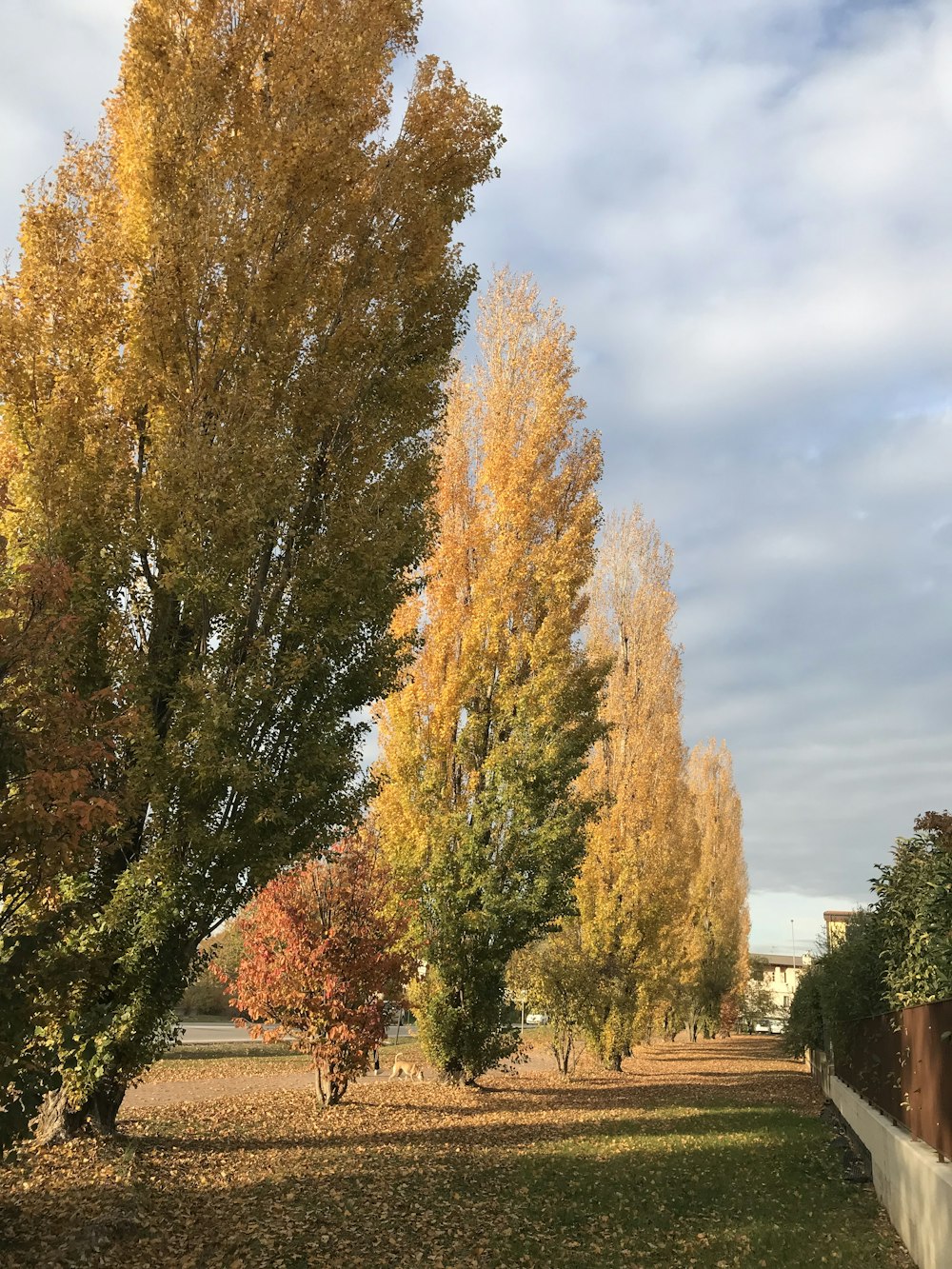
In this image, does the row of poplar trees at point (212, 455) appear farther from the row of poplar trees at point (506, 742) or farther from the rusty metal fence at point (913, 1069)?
the rusty metal fence at point (913, 1069)

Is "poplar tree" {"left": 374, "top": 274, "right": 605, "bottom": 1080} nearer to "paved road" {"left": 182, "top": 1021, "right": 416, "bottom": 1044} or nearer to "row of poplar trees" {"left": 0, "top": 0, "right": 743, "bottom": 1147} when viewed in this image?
"row of poplar trees" {"left": 0, "top": 0, "right": 743, "bottom": 1147}

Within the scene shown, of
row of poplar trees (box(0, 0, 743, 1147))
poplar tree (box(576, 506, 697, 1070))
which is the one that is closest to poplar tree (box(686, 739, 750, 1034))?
poplar tree (box(576, 506, 697, 1070))

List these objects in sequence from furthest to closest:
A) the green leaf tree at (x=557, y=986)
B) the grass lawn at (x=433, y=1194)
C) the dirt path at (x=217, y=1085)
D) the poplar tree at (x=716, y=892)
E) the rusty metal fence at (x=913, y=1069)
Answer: the poplar tree at (x=716, y=892) < the green leaf tree at (x=557, y=986) < the dirt path at (x=217, y=1085) < the grass lawn at (x=433, y=1194) < the rusty metal fence at (x=913, y=1069)

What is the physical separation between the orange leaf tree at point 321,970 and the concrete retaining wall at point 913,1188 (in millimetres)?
7049

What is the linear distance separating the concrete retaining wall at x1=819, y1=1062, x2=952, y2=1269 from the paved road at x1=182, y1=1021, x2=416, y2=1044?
19.9 metres

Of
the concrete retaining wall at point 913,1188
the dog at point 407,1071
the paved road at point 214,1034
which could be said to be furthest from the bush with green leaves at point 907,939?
the paved road at point 214,1034

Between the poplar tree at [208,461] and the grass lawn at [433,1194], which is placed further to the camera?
the poplar tree at [208,461]

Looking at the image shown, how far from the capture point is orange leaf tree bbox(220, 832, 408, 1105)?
1395 cm

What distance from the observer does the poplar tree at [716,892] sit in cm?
4319

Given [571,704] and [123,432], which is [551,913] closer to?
[571,704]

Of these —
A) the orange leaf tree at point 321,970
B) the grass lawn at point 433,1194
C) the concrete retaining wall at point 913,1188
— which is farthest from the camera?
the orange leaf tree at point 321,970

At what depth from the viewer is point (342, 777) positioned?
9.49 meters

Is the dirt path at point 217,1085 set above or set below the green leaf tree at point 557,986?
below

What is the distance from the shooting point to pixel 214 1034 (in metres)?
34.2
